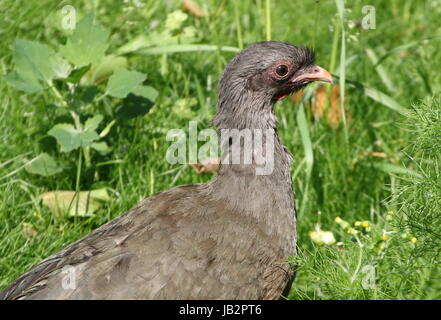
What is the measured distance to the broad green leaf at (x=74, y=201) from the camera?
4605 millimetres

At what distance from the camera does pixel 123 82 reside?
15.7 feet

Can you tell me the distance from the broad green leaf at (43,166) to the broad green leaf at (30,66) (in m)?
0.37

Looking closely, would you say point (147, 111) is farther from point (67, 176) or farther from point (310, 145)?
point (310, 145)

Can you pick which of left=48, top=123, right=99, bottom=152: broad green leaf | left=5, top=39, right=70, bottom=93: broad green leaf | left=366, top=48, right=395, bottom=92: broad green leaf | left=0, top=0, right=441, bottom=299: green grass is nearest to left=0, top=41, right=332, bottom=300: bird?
left=0, top=0, right=441, bottom=299: green grass

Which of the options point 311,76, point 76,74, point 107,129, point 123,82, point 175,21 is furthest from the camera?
point 175,21

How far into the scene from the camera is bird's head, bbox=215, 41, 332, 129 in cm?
416

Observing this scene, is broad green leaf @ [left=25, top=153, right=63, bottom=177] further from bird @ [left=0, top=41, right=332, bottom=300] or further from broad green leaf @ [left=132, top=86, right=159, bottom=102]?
bird @ [left=0, top=41, right=332, bottom=300]

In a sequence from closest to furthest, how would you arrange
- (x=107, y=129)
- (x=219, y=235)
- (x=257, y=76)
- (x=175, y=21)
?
(x=219, y=235) < (x=257, y=76) < (x=107, y=129) < (x=175, y=21)

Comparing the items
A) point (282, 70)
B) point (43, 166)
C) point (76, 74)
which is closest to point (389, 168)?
point (282, 70)

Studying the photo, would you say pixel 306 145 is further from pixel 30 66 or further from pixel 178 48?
pixel 30 66

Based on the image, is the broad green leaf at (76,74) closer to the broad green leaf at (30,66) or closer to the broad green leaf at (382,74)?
the broad green leaf at (30,66)

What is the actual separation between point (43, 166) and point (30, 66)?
0.54 m
